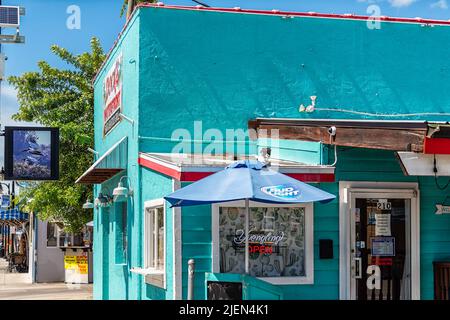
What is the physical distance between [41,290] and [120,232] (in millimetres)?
9059

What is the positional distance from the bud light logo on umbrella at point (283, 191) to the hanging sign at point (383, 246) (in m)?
2.65

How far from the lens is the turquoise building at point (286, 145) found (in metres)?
9.94

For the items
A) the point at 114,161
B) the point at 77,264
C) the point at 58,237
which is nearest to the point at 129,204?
the point at 114,161

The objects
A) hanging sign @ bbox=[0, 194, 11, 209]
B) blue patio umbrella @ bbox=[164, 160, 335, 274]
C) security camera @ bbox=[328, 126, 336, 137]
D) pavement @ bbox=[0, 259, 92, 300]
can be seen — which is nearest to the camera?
blue patio umbrella @ bbox=[164, 160, 335, 274]

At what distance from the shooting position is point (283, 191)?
8.50 metres

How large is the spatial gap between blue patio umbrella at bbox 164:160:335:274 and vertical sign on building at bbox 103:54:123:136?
5.03 m

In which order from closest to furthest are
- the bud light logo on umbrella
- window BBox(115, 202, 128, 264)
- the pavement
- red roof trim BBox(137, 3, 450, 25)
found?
the bud light logo on umbrella
red roof trim BBox(137, 3, 450, 25)
window BBox(115, 202, 128, 264)
the pavement

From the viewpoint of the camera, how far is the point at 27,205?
23.2 m

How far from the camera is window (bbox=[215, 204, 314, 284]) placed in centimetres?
1011

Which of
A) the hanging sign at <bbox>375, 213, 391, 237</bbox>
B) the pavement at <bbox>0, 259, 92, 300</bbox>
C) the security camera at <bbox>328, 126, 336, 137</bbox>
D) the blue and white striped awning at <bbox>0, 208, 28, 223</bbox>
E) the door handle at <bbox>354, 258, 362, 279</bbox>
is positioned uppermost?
the security camera at <bbox>328, 126, 336, 137</bbox>

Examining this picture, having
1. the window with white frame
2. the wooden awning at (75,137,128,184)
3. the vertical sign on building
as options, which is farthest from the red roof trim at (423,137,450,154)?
the vertical sign on building

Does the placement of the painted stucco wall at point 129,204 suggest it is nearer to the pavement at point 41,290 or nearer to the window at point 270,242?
the window at point 270,242

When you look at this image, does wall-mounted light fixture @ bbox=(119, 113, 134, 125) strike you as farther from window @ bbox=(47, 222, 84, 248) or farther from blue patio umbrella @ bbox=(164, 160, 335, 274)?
window @ bbox=(47, 222, 84, 248)
